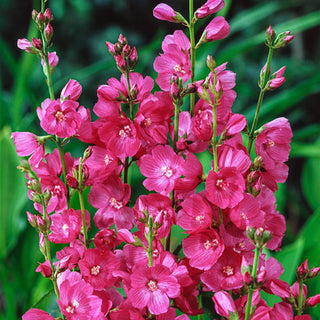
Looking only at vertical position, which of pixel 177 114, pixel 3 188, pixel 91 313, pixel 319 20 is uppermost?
pixel 177 114

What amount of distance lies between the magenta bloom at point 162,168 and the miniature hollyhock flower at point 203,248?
0.14 feet

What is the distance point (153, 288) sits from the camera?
37 cm

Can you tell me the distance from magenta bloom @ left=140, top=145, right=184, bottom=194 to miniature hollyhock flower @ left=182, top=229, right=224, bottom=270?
0.04m

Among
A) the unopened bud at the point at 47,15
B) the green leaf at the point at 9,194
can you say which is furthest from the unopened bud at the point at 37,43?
the green leaf at the point at 9,194

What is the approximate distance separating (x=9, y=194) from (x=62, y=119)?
668 millimetres

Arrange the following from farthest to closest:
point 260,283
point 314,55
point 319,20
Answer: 1. point 314,55
2. point 319,20
3. point 260,283

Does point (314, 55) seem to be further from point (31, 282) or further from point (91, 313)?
point (91, 313)

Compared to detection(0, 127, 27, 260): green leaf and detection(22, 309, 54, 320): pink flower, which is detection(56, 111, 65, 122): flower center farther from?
detection(0, 127, 27, 260): green leaf

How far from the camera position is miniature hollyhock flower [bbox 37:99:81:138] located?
0.41 meters

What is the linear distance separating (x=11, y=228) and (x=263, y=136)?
718 millimetres

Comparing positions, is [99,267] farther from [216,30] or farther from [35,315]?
[216,30]

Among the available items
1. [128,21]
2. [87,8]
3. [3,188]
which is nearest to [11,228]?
[3,188]

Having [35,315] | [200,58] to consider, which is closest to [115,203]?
[35,315]

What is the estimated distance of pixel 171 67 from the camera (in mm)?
447
